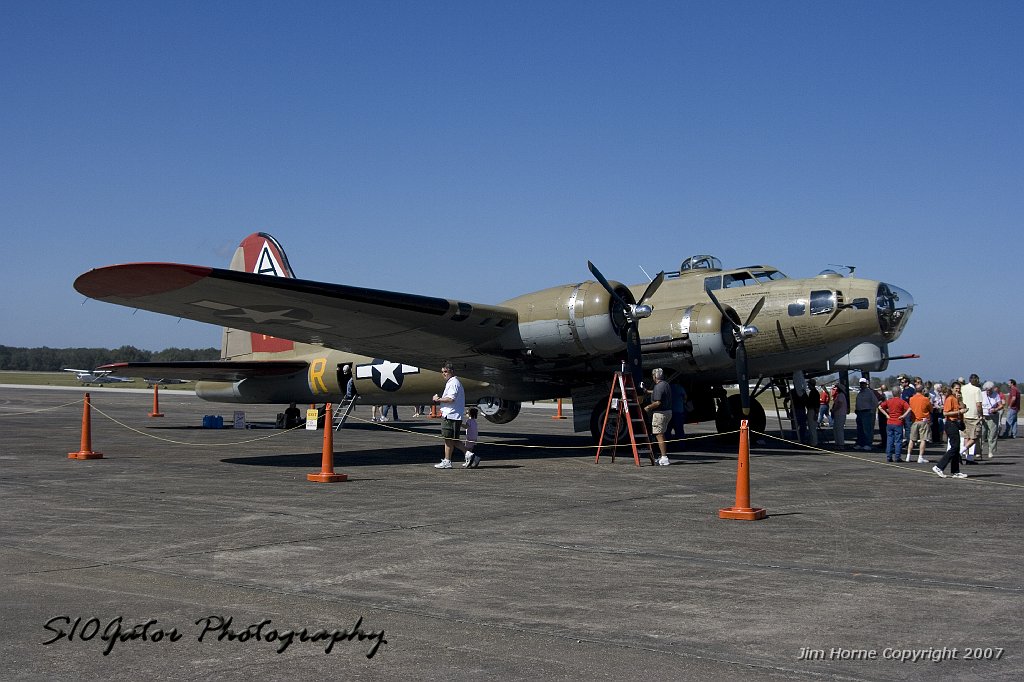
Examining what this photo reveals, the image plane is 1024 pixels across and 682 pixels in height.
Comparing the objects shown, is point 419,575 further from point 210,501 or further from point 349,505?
point 210,501

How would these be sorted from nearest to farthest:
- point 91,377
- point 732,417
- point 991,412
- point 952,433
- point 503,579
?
point 503,579, point 952,433, point 991,412, point 732,417, point 91,377

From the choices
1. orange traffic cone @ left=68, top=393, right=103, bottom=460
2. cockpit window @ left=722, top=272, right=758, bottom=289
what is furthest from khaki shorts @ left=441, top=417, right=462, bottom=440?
cockpit window @ left=722, top=272, right=758, bottom=289

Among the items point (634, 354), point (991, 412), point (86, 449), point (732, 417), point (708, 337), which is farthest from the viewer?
point (732, 417)

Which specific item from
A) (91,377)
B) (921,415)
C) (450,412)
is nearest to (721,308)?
(921,415)

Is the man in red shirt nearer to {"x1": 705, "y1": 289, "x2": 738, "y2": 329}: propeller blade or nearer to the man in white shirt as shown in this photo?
{"x1": 705, "y1": 289, "x2": 738, "y2": 329}: propeller blade

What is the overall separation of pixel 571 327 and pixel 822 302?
18.3ft

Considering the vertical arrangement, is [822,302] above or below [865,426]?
above

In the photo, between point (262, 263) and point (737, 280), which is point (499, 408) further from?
point (262, 263)

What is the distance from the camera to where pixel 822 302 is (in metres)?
19.2

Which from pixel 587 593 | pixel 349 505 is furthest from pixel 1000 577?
pixel 349 505

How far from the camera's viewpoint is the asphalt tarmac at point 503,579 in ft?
16.0

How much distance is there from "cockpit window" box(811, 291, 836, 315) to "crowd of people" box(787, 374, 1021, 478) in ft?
6.76

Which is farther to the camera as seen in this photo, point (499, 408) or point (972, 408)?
point (499, 408)

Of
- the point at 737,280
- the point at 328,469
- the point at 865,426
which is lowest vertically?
the point at 328,469
